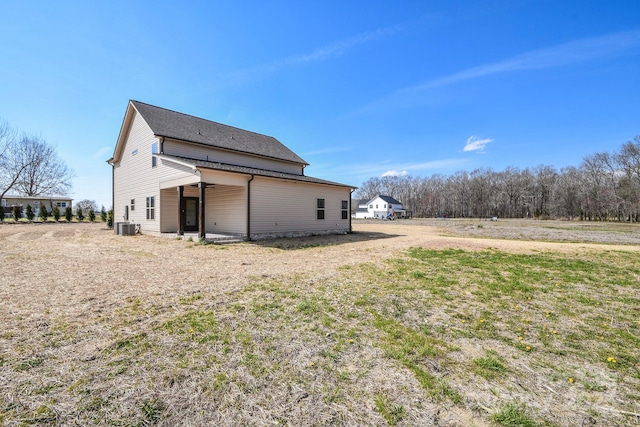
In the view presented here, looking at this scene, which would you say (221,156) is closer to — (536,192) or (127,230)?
(127,230)

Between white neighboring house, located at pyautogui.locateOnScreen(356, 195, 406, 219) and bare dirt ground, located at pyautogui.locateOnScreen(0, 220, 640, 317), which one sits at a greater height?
white neighboring house, located at pyautogui.locateOnScreen(356, 195, 406, 219)

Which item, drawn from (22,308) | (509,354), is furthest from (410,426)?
(22,308)

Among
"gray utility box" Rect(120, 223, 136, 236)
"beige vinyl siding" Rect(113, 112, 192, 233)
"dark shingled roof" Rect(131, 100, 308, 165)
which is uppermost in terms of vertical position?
"dark shingled roof" Rect(131, 100, 308, 165)

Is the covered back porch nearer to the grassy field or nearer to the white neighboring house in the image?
the grassy field

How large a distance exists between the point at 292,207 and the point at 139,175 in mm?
9885

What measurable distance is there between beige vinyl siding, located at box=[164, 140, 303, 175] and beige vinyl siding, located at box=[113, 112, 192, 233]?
1.02m

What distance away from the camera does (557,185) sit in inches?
2290

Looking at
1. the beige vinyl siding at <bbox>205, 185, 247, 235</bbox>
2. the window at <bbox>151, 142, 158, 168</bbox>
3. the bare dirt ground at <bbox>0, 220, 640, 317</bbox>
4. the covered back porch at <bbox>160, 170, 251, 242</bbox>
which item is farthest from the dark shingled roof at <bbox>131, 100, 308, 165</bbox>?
the bare dirt ground at <bbox>0, 220, 640, 317</bbox>

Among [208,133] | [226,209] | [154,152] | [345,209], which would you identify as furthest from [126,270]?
[345,209]

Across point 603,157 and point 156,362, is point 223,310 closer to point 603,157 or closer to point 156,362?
point 156,362

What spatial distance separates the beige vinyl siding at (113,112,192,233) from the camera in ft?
50.7

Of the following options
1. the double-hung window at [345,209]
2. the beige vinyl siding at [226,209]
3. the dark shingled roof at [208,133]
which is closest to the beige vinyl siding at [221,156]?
the dark shingled roof at [208,133]

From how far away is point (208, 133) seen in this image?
Answer: 18.1 metres

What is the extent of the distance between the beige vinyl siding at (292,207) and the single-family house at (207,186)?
49 millimetres
